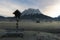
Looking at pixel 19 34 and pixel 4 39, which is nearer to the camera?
pixel 4 39

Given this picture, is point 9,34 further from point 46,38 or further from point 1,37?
point 46,38

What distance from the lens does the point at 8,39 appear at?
3919cm

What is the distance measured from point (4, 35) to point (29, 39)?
5.05 metres

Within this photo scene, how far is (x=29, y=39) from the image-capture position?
131ft

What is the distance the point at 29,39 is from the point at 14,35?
12.8 ft

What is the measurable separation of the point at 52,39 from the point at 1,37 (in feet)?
29.4

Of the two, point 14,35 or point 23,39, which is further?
point 14,35

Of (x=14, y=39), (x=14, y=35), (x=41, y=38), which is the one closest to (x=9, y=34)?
(x=14, y=35)

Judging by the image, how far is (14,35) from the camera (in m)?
42.5

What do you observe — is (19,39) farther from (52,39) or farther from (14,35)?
(52,39)

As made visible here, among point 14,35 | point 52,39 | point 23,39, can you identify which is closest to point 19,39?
point 23,39

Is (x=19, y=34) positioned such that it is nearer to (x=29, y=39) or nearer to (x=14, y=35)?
(x=14, y=35)

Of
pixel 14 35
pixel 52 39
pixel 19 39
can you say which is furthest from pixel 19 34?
pixel 52 39

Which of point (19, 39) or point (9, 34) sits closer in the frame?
point (19, 39)
